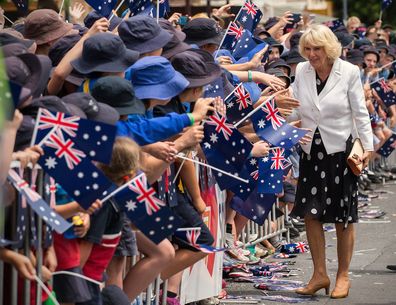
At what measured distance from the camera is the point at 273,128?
410 inches

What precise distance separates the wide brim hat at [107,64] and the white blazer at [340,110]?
115 inches

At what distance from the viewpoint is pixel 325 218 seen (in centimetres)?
1078

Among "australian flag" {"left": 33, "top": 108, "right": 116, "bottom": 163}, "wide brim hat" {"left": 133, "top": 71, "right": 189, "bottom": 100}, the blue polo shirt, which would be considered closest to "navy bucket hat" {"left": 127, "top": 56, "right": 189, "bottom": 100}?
"wide brim hat" {"left": 133, "top": 71, "right": 189, "bottom": 100}

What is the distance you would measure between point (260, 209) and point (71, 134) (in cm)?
483

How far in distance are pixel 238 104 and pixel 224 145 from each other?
3.29 feet

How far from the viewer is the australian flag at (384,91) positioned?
19469 millimetres

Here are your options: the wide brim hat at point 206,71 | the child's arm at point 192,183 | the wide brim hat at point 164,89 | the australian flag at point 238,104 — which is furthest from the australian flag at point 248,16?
the wide brim hat at point 164,89

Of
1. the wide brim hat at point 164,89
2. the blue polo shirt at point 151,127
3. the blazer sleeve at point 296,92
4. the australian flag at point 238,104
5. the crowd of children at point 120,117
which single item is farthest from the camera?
the blazer sleeve at point 296,92

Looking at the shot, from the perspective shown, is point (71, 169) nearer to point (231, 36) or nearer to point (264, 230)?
point (231, 36)

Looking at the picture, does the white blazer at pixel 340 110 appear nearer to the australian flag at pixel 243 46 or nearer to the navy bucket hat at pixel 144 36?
the australian flag at pixel 243 46

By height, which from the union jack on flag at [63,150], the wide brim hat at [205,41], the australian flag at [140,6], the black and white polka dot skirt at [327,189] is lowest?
the black and white polka dot skirt at [327,189]

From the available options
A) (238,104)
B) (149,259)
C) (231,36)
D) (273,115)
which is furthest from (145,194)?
(231,36)

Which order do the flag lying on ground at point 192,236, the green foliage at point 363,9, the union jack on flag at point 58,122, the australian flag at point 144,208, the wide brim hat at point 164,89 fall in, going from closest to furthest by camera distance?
1. the union jack on flag at point 58,122
2. the australian flag at point 144,208
3. the wide brim hat at point 164,89
4. the flag lying on ground at point 192,236
5. the green foliage at point 363,9

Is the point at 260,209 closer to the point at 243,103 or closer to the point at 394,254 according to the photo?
the point at 243,103
